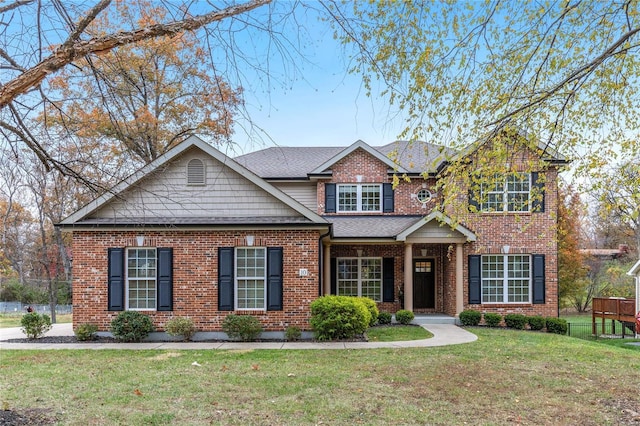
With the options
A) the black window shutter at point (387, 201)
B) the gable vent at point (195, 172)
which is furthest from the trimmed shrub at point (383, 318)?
the gable vent at point (195, 172)

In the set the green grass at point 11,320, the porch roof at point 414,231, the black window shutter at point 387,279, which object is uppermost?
the porch roof at point 414,231

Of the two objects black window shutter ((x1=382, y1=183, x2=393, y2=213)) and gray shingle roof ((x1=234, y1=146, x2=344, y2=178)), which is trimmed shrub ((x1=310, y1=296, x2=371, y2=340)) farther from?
gray shingle roof ((x1=234, y1=146, x2=344, y2=178))

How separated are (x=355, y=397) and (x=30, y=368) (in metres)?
6.22

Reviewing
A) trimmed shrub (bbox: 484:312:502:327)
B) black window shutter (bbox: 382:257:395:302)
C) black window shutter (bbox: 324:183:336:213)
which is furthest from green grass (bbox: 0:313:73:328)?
trimmed shrub (bbox: 484:312:502:327)

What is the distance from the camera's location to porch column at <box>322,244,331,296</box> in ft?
53.5

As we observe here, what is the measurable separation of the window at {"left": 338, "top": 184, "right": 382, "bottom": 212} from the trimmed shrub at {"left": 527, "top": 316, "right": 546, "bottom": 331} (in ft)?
21.6

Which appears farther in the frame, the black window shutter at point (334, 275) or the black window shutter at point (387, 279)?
the black window shutter at point (334, 275)

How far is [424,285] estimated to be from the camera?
17984 millimetres

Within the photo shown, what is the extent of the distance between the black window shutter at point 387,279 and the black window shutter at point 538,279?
4.95m

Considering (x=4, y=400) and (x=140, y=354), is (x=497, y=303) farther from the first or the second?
(x=4, y=400)

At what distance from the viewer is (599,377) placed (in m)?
7.92

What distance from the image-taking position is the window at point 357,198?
1784cm

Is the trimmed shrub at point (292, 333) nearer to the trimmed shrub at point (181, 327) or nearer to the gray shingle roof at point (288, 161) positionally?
the trimmed shrub at point (181, 327)

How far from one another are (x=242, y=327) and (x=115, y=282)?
3.67 metres
